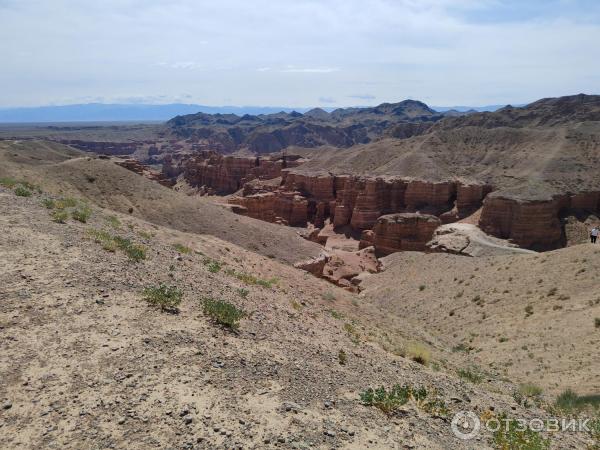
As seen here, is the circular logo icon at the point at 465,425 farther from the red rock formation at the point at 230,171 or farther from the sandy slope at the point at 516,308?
the red rock formation at the point at 230,171

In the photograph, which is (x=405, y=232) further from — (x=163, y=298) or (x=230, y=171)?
(x=230, y=171)

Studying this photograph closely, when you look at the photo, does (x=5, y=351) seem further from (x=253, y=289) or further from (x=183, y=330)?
(x=253, y=289)

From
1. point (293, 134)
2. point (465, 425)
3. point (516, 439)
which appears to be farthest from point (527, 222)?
point (293, 134)

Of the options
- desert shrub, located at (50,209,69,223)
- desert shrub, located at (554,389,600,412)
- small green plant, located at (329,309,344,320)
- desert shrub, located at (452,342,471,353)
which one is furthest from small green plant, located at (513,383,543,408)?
desert shrub, located at (50,209,69,223)

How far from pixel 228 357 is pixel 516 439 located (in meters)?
3.99

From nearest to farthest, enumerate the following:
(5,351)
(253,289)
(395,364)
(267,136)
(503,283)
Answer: (5,351) < (395,364) < (253,289) < (503,283) < (267,136)

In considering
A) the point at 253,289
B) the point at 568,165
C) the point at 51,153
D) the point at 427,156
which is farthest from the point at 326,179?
the point at 253,289

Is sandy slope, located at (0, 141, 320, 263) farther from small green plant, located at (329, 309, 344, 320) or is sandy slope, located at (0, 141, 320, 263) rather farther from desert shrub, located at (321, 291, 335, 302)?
small green plant, located at (329, 309, 344, 320)

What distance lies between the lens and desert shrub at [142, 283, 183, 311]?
26.3ft

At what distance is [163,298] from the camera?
26.5ft

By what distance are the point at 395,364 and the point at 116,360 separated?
17.1ft

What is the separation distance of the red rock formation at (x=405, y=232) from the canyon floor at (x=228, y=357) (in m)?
17.0

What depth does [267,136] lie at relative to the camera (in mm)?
152875

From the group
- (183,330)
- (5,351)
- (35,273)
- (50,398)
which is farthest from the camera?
(35,273)
